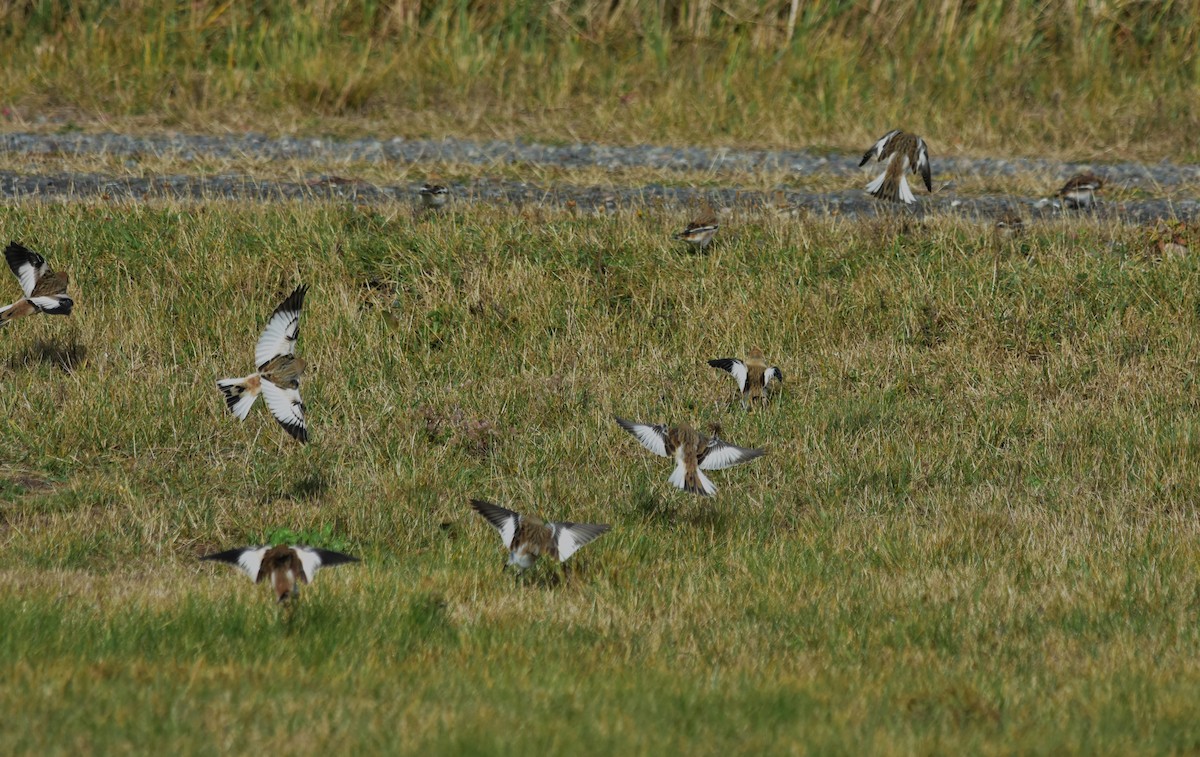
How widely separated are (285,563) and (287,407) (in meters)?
1.57

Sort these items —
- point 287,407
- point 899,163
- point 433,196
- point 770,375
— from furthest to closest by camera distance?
1. point 899,163
2. point 433,196
3. point 770,375
4. point 287,407

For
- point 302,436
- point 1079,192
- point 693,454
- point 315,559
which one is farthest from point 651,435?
point 1079,192

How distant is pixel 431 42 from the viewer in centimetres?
1664

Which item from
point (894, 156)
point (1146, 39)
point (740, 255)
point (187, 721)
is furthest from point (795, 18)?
point (187, 721)

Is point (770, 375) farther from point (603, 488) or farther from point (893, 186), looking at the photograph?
point (893, 186)

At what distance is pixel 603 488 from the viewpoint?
278 inches

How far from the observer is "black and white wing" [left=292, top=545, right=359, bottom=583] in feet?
17.3

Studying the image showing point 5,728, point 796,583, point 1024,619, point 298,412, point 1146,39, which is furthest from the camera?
point 1146,39

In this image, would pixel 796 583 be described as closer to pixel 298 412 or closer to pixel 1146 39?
pixel 298 412

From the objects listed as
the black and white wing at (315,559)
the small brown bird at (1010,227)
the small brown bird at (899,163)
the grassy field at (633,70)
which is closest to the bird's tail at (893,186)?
the small brown bird at (899,163)

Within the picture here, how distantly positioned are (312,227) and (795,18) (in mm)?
8754

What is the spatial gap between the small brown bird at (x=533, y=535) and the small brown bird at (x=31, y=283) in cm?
343

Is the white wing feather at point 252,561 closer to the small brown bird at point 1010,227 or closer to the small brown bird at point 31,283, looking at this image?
the small brown bird at point 31,283

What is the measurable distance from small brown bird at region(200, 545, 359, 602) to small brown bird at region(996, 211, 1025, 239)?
6575 millimetres
